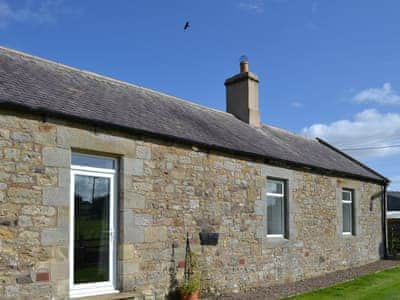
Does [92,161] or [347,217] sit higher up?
[92,161]

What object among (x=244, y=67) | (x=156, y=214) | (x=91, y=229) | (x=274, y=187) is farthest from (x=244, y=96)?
(x=91, y=229)

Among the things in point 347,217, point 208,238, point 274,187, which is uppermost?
point 274,187

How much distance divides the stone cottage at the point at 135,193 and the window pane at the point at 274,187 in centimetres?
4

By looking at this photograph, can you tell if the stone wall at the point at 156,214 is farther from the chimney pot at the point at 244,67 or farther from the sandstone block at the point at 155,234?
the chimney pot at the point at 244,67

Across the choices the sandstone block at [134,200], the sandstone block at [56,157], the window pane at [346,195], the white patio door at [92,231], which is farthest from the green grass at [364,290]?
the sandstone block at [56,157]

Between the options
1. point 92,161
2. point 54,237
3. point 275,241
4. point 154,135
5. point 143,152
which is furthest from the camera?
point 275,241

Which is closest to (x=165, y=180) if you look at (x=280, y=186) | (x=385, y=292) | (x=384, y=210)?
(x=280, y=186)

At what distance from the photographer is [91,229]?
23.7 feet

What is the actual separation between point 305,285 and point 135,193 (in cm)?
509

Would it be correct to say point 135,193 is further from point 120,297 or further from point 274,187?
point 274,187

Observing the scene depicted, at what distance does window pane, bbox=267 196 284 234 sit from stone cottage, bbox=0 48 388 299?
0.12ft

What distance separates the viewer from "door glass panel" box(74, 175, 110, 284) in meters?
7.02

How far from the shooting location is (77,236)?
22.9 ft

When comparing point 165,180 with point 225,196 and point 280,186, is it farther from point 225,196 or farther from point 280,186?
point 280,186
